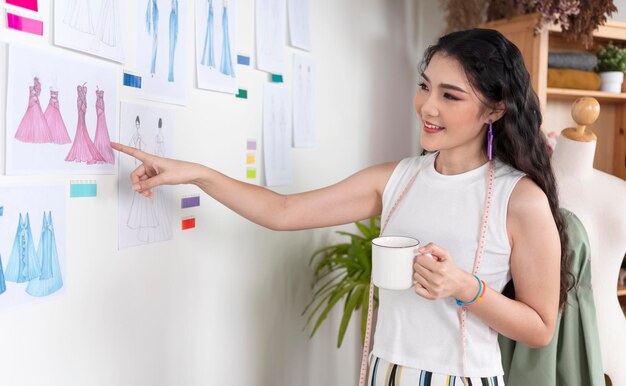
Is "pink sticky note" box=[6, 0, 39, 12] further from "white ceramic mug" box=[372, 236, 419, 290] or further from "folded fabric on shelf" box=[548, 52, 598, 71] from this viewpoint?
"folded fabric on shelf" box=[548, 52, 598, 71]

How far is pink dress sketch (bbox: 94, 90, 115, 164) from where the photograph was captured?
4.29 feet

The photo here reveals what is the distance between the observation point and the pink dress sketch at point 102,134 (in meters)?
1.31

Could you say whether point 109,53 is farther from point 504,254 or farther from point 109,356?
point 504,254

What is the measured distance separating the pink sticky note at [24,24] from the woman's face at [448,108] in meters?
0.79

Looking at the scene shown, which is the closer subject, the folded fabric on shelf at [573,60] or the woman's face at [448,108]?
the woman's face at [448,108]

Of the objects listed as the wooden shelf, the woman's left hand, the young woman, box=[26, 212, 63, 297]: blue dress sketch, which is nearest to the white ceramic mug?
the woman's left hand

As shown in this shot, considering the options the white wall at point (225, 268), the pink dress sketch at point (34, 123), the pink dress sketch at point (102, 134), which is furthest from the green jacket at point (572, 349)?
the pink dress sketch at point (34, 123)

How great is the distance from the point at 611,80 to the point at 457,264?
1.86m

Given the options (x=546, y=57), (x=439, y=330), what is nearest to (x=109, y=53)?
(x=439, y=330)

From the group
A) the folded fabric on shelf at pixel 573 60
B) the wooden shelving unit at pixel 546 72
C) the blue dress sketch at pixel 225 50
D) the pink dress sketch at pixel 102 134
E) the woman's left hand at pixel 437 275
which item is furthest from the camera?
the folded fabric on shelf at pixel 573 60

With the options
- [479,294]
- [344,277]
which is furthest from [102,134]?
[344,277]

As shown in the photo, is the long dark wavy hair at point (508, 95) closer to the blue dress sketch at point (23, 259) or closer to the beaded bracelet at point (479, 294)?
the beaded bracelet at point (479, 294)

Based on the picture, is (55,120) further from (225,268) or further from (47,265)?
(225,268)

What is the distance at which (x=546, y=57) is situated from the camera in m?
2.58
